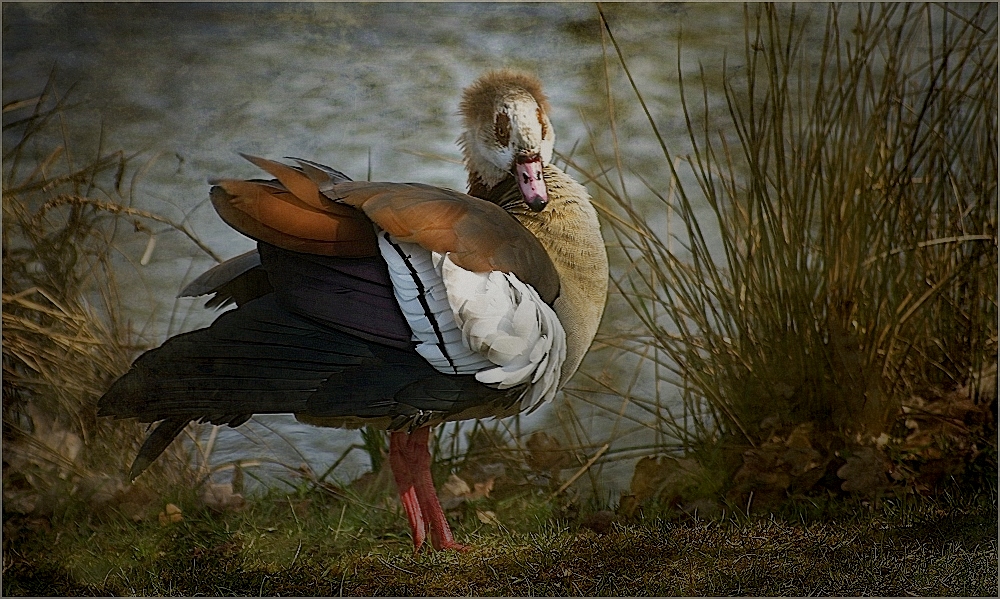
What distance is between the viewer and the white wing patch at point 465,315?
1.32 metres

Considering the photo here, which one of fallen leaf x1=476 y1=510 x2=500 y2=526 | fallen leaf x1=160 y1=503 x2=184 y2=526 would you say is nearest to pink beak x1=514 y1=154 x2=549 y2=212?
fallen leaf x1=476 y1=510 x2=500 y2=526

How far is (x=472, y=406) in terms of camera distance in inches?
54.7

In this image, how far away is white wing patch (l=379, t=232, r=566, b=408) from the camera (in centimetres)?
132

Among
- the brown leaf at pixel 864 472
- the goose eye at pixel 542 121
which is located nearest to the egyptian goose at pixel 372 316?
the goose eye at pixel 542 121

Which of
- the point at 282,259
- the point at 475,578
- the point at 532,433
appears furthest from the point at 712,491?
the point at 282,259

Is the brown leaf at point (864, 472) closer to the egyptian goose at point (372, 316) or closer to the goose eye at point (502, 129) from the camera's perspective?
the egyptian goose at point (372, 316)

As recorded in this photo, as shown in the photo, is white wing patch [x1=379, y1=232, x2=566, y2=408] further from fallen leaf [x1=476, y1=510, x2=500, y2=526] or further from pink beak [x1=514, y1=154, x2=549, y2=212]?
fallen leaf [x1=476, y1=510, x2=500, y2=526]

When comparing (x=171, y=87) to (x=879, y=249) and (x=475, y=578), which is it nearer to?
(x=475, y=578)

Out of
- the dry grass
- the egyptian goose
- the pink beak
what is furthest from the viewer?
the dry grass

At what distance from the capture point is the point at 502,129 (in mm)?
1464

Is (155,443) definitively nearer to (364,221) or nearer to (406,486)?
(406,486)

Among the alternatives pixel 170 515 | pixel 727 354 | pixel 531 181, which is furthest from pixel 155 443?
pixel 727 354

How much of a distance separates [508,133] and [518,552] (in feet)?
2.13

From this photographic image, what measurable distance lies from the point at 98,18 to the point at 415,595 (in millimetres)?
1047
